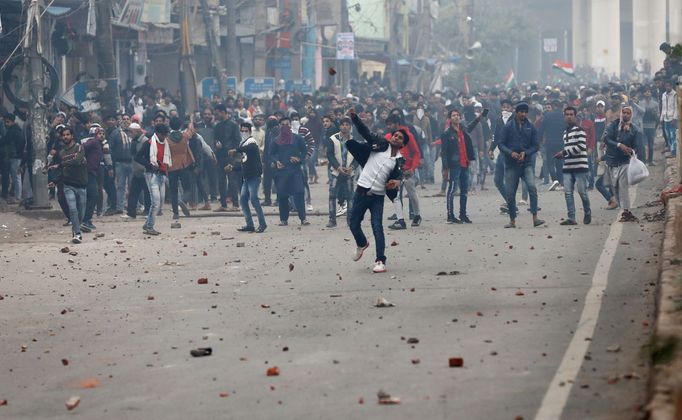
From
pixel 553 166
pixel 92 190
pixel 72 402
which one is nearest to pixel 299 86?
pixel 553 166

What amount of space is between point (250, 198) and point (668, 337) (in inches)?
554

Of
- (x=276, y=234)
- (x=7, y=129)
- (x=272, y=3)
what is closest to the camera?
(x=276, y=234)

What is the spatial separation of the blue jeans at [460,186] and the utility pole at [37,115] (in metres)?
6.97

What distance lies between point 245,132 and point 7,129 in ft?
17.9

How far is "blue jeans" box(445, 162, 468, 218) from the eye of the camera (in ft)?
63.4

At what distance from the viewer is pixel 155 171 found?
1947 centimetres

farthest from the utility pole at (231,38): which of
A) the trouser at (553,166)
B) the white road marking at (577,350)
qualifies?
the white road marking at (577,350)

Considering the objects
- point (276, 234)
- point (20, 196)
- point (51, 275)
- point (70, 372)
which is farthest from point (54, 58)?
point (70, 372)

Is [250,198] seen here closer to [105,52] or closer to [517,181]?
[517,181]

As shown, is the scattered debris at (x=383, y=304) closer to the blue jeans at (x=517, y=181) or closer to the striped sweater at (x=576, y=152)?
the blue jeans at (x=517, y=181)

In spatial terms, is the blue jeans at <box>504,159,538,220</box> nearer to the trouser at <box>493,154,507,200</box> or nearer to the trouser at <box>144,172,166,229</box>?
the trouser at <box>493,154,507,200</box>

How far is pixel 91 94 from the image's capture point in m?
26.2

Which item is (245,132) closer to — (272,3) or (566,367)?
(566,367)

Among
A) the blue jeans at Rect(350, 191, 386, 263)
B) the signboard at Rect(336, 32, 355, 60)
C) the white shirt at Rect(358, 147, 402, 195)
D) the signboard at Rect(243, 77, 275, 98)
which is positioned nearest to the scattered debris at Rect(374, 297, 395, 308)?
the blue jeans at Rect(350, 191, 386, 263)
